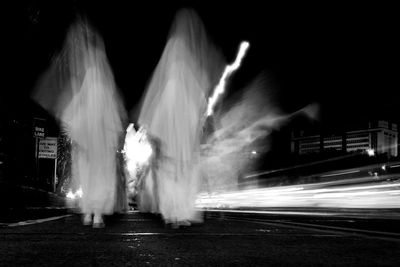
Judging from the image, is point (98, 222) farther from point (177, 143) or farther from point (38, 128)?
point (38, 128)

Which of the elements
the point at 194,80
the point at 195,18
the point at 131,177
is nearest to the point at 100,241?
the point at 194,80

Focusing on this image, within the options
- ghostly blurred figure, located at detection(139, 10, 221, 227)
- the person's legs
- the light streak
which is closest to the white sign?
the light streak

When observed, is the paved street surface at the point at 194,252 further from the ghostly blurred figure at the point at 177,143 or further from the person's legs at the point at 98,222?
the ghostly blurred figure at the point at 177,143

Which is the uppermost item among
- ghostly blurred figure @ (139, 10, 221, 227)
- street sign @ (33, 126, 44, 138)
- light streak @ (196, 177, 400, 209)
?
street sign @ (33, 126, 44, 138)

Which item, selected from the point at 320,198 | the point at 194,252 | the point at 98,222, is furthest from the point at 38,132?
the point at 194,252

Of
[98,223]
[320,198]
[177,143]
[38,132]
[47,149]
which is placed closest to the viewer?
[98,223]

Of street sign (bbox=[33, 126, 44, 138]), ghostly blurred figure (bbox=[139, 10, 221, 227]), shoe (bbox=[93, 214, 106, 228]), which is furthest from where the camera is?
street sign (bbox=[33, 126, 44, 138])

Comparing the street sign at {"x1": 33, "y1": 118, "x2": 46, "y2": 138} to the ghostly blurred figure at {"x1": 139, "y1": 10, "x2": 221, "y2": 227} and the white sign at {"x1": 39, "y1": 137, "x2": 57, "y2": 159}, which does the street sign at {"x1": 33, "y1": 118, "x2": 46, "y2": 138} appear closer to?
the white sign at {"x1": 39, "y1": 137, "x2": 57, "y2": 159}

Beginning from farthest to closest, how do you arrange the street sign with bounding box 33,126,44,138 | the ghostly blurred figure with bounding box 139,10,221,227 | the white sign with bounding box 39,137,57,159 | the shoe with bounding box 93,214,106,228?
the white sign with bounding box 39,137,57,159 < the street sign with bounding box 33,126,44,138 < the ghostly blurred figure with bounding box 139,10,221,227 < the shoe with bounding box 93,214,106,228

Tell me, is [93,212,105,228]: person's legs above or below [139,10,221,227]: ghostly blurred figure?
below

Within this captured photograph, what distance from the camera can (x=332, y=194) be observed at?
35.8 metres

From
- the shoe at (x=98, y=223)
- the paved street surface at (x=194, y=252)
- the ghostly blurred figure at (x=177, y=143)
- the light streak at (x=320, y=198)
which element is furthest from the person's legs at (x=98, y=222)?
the light streak at (x=320, y=198)

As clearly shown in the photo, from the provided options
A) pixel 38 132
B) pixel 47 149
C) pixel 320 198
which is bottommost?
pixel 320 198

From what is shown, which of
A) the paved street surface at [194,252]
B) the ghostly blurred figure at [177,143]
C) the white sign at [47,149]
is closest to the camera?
the paved street surface at [194,252]
